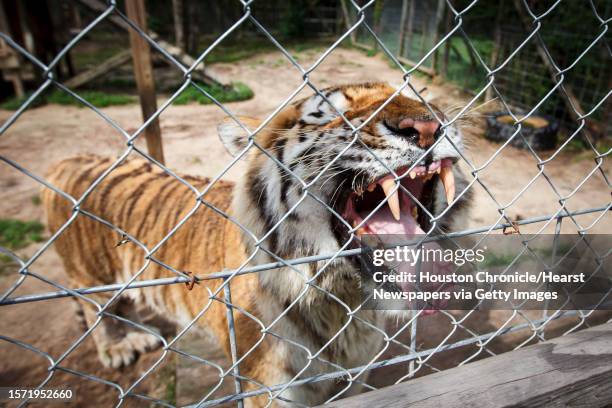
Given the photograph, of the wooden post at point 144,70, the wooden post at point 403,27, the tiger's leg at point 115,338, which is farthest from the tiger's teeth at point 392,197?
the wooden post at point 403,27

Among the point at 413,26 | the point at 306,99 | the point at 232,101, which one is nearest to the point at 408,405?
the point at 306,99

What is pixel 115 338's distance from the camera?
233 centimetres

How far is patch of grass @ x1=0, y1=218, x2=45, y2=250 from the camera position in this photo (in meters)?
3.18

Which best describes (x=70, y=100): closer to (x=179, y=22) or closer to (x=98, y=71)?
(x=98, y=71)

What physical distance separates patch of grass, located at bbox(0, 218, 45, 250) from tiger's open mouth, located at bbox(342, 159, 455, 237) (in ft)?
9.49

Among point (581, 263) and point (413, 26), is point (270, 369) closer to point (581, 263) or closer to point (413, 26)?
point (581, 263)

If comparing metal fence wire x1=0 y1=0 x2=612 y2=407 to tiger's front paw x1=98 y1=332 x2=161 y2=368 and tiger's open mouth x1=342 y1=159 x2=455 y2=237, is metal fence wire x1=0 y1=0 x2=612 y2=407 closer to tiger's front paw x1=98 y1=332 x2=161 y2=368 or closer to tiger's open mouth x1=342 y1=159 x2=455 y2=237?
tiger's open mouth x1=342 y1=159 x2=455 y2=237

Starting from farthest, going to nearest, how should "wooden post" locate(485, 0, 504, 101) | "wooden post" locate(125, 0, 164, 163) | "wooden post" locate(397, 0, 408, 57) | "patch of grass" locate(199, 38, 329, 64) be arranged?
"patch of grass" locate(199, 38, 329, 64)
"wooden post" locate(397, 0, 408, 57)
"wooden post" locate(485, 0, 504, 101)
"wooden post" locate(125, 0, 164, 163)

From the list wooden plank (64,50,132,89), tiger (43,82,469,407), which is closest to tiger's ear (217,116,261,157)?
tiger (43,82,469,407)

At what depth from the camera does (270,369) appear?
1.43 m

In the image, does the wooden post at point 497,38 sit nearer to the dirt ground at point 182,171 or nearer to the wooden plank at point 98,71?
the dirt ground at point 182,171

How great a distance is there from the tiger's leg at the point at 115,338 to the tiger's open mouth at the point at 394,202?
1.49 metres

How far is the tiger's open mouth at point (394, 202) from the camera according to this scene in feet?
3.69

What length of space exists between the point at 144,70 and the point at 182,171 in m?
1.69
